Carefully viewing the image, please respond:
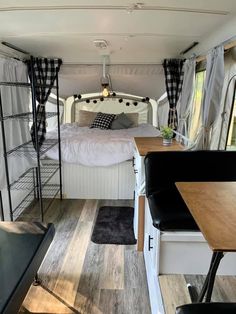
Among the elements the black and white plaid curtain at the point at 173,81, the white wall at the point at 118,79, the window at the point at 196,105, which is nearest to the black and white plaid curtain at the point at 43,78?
the white wall at the point at 118,79

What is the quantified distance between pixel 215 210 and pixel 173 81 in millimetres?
3175

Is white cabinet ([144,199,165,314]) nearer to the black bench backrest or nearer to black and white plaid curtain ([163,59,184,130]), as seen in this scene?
the black bench backrest

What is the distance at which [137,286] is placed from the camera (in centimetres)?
195

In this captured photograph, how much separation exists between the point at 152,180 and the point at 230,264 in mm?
790

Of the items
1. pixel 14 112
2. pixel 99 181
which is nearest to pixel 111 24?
pixel 14 112

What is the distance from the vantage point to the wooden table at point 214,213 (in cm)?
90

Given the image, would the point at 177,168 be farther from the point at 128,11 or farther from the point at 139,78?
the point at 139,78

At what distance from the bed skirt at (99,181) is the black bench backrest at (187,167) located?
1457mm

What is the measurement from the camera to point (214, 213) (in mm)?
1108

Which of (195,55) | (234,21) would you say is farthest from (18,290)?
(195,55)

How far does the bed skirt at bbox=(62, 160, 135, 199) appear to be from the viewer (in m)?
3.53

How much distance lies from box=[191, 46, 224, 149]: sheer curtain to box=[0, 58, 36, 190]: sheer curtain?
6.25 feet

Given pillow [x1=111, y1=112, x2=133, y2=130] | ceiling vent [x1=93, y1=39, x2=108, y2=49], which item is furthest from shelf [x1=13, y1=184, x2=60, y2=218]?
ceiling vent [x1=93, y1=39, x2=108, y2=49]

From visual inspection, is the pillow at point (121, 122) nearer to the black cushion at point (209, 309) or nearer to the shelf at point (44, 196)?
the shelf at point (44, 196)
